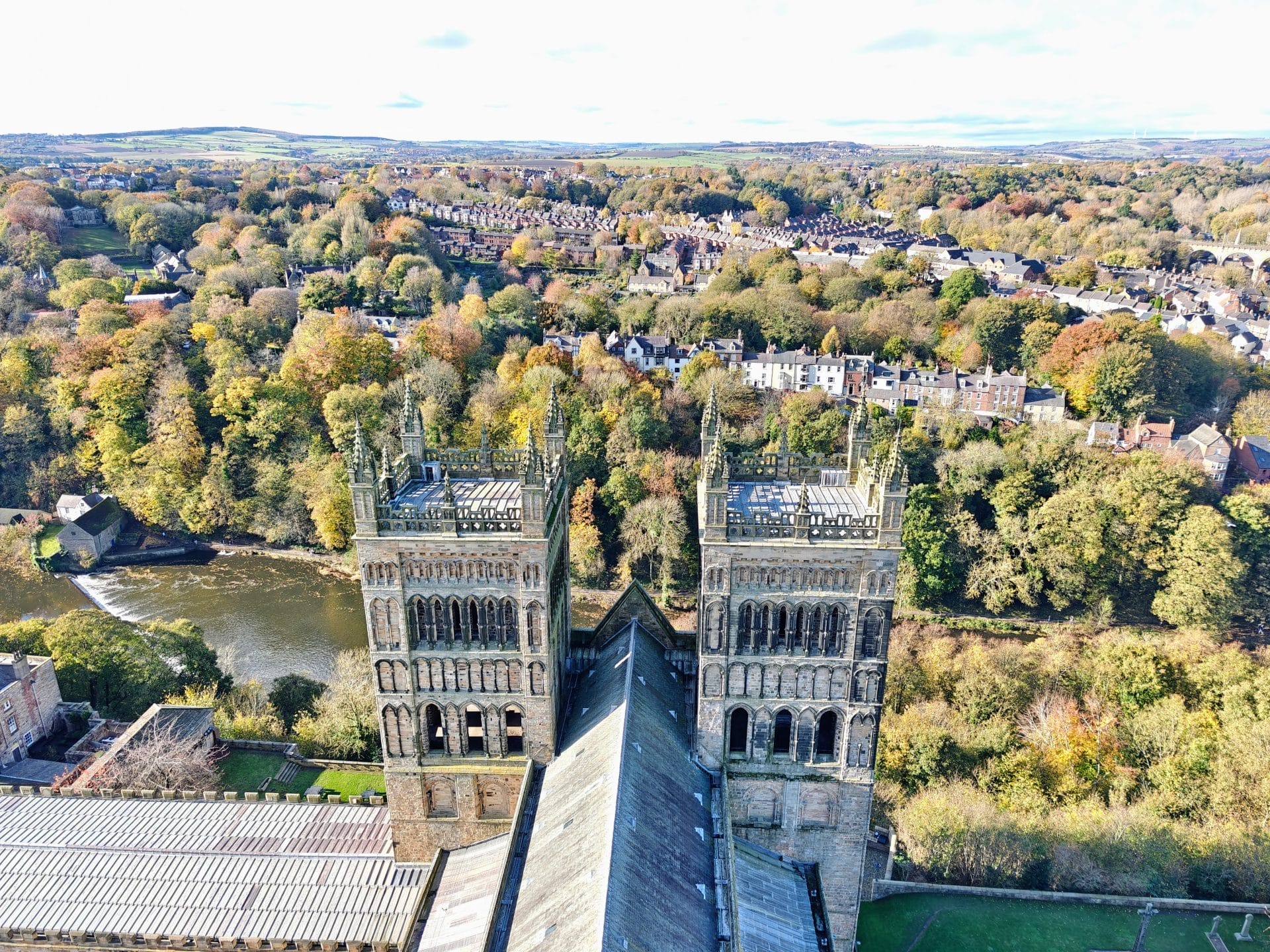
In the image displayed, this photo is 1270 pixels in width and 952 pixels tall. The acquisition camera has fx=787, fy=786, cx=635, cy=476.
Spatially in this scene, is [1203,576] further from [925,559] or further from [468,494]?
[468,494]

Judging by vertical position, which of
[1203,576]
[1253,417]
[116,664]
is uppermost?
[1253,417]

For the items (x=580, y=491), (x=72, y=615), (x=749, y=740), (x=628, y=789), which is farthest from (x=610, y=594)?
(x=628, y=789)

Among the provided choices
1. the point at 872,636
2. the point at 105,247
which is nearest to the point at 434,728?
the point at 872,636

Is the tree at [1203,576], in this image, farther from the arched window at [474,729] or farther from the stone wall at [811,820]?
the arched window at [474,729]

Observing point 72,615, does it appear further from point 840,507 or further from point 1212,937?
point 1212,937

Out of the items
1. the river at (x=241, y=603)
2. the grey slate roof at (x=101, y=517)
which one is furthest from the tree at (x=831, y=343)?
the grey slate roof at (x=101, y=517)

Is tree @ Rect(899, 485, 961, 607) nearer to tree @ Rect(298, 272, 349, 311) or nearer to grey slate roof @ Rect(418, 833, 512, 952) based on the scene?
grey slate roof @ Rect(418, 833, 512, 952)
